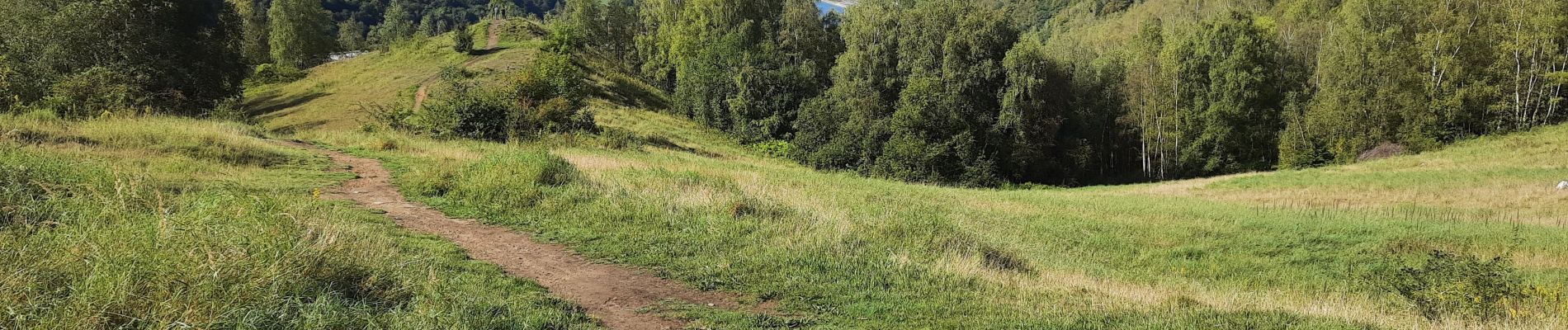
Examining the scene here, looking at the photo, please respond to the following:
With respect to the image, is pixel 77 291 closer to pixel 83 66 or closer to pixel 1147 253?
pixel 1147 253

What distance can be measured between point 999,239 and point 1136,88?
39814mm

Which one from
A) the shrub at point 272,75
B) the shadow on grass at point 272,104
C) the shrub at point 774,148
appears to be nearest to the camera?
the shadow on grass at point 272,104

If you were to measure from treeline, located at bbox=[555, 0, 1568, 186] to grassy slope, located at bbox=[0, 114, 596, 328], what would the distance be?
1349 inches

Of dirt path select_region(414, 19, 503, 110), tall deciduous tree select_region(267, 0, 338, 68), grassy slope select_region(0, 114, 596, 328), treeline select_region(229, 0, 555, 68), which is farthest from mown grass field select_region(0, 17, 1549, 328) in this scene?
tall deciduous tree select_region(267, 0, 338, 68)

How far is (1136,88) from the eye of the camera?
158 feet

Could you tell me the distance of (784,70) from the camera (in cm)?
5184

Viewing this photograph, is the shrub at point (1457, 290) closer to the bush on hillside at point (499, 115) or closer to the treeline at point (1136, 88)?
the bush on hillside at point (499, 115)

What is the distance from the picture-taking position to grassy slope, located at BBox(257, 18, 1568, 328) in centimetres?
725

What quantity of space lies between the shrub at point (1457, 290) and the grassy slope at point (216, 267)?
9890 millimetres

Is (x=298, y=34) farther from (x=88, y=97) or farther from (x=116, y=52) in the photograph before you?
(x=88, y=97)

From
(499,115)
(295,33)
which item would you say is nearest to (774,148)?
(499,115)

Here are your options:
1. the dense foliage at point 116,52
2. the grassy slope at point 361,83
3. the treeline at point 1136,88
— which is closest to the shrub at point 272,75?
the grassy slope at point 361,83

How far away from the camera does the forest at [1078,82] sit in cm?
3519

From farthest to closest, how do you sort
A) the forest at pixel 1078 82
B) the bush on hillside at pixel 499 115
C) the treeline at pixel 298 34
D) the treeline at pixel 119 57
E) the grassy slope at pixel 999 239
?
the treeline at pixel 298 34
the forest at pixel 1078 82
the bush on hillside at pixel 499 115
the treeline at pixel 119 57
the grassy slope at pixel 999 239
